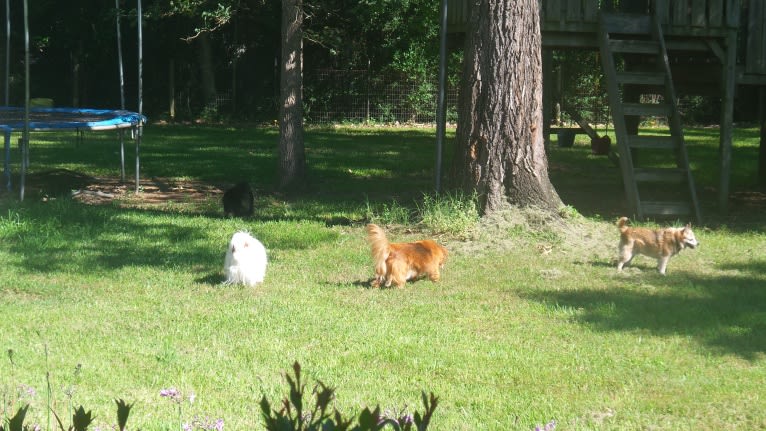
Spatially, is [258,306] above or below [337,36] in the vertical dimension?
below

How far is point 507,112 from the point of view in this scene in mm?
10641

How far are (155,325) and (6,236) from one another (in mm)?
3895

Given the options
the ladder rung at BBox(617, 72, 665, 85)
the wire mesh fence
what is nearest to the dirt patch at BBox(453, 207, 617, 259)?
the ladder rung at BBox(617, 72, 665, 85)

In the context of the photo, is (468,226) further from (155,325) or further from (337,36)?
(337,36)

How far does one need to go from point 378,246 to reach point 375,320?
102 centimetres

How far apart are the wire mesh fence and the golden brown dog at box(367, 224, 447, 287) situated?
22150 millimetres

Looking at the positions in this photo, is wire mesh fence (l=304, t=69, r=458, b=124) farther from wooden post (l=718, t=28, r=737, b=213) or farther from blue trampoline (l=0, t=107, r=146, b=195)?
wooden post (l=718, t=28, r=737, b=213)

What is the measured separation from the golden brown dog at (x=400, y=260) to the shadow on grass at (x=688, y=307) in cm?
95

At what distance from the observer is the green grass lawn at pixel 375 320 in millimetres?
5383

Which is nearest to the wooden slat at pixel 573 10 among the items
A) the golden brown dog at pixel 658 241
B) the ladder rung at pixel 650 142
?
the ladder rung at pixel 650 142

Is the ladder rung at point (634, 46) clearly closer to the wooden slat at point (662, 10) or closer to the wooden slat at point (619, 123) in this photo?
the wooden slat at point (619, 123)

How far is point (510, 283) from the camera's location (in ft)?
27.8

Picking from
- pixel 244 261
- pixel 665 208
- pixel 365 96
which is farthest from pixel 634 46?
pixel 365 96

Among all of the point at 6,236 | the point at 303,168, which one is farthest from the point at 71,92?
the point at 6,236
